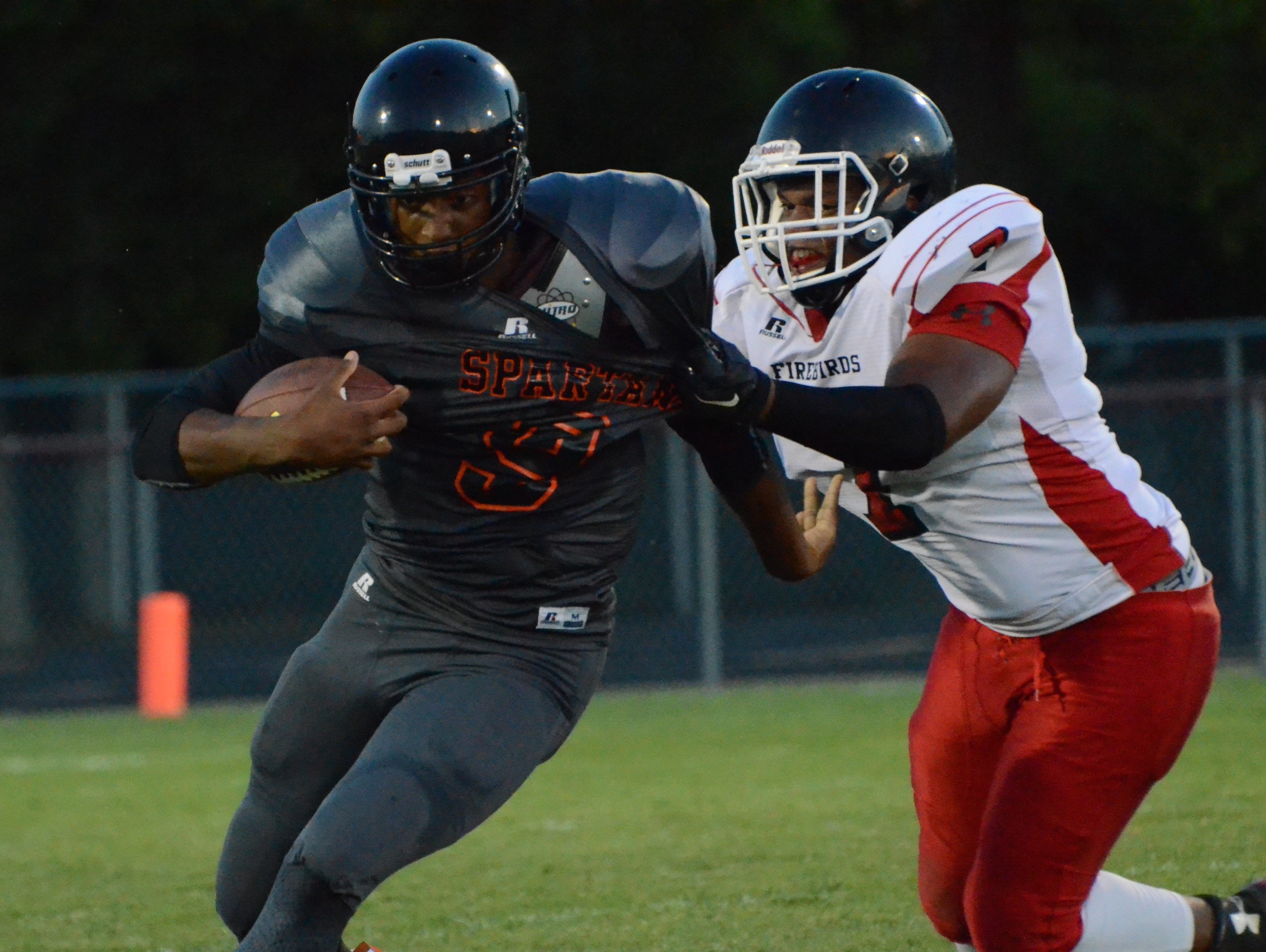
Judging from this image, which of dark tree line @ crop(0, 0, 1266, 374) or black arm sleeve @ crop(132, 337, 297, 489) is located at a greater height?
dark tree line @ crop(0, 0, 1266, 374)

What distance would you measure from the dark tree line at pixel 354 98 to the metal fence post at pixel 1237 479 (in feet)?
12.3

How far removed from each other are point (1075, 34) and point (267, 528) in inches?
313

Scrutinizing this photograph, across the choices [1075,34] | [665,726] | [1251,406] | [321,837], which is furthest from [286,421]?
[1075,34]

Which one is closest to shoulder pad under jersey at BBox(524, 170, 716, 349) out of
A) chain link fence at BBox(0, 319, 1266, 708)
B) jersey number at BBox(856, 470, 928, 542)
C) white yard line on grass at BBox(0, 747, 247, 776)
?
jersey number at BBox(856, 470, 928, 542)

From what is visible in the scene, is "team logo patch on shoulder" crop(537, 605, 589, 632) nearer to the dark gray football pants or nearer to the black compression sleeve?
the dark gray football pants

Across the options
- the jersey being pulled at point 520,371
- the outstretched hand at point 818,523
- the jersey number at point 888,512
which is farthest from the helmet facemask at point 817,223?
the outstretched hand at point 818,523

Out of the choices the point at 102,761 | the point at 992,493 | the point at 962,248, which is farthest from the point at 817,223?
the point at 102,761

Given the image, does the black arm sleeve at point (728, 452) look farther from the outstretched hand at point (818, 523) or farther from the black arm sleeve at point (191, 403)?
the black arm sleeve at point (191, 403)

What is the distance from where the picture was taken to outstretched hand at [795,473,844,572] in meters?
4.11

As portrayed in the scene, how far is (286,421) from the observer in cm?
321

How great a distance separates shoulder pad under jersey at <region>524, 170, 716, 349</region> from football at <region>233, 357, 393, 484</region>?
455mm

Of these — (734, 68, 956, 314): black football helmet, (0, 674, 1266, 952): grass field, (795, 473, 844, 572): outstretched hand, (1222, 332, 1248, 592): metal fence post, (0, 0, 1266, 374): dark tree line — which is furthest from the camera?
(0, 0, 1266, 374): dark tree line

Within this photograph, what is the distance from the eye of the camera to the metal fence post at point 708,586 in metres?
10.5

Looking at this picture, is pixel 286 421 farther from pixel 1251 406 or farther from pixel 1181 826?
pixel 1251 406
